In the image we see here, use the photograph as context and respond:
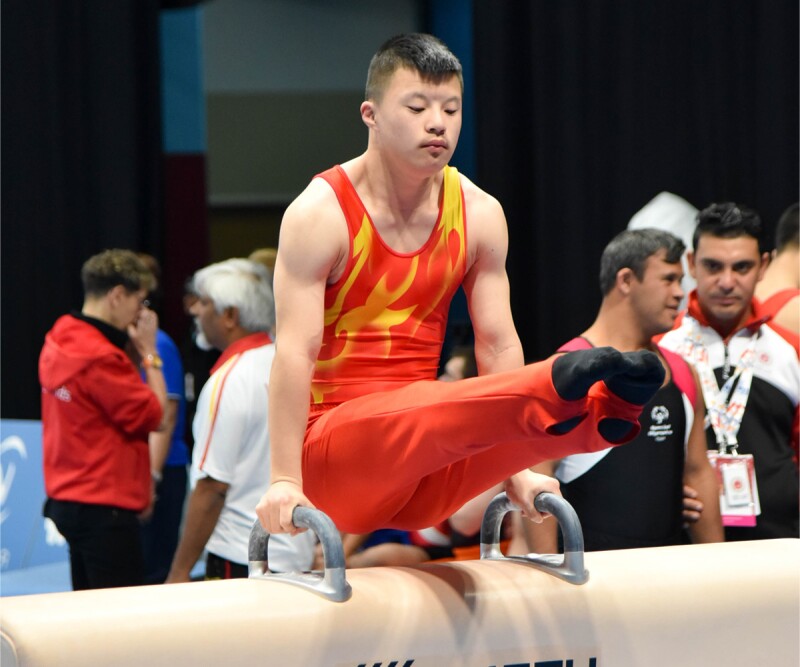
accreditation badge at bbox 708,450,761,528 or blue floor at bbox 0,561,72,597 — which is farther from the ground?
accreditation badge at bbox 708,450,761,528

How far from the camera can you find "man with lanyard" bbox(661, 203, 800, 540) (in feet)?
11.9

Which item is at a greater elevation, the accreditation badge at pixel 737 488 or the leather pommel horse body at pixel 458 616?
the leather pommel horse body at pixel 458 616

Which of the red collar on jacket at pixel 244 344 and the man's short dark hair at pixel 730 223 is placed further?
the red collar on jacket at pixel 244 344

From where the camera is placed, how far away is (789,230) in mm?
4223

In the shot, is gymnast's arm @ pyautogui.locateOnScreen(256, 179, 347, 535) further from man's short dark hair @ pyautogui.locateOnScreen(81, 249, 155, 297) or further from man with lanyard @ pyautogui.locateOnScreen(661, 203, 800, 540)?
man's short dark hair @ pyautogui.locateOnScreen(81, 249, 155, 297)

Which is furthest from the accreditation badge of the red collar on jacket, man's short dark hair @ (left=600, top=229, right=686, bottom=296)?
the red collar on jacket

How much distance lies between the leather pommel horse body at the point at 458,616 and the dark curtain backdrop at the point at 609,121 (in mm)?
3727

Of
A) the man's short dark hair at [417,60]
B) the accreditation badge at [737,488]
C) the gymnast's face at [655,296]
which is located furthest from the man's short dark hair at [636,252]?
the man's short dark hair at [417,60]

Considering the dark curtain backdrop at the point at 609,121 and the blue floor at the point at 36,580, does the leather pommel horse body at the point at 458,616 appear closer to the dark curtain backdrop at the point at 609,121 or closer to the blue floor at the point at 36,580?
the blue floor at the point at 36,580

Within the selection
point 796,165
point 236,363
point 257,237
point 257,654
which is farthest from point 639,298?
point 257,237

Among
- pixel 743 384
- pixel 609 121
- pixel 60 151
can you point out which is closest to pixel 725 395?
pixel 743 384

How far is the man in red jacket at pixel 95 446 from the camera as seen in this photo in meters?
4.33

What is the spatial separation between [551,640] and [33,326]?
5.79 metres

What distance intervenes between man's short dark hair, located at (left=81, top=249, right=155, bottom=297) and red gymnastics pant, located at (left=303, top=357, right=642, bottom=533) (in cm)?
245
